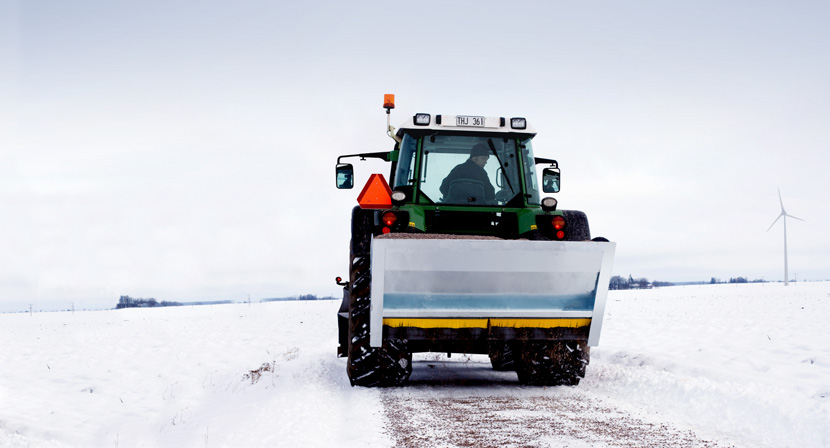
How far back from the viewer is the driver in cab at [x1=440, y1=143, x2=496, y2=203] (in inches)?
309

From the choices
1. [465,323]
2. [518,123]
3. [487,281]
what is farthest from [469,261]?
[518,123]

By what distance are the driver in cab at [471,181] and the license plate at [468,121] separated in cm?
28

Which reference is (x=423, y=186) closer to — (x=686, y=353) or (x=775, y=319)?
(x=686, y=353)

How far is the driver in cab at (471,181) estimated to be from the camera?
25.7 feet

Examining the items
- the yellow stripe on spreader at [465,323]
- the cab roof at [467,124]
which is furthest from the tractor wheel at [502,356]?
the cab roof at [467,124]

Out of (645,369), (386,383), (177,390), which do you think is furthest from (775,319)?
(177,390)

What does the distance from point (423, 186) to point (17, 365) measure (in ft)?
27.3

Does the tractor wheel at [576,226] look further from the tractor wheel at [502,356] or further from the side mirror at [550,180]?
the tractor wheel at [502,356]

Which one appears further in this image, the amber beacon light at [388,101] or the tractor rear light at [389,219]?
the amber beacon light at [388,101]

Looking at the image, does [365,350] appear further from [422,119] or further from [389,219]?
[422,119]

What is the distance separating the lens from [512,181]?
26.1 ft

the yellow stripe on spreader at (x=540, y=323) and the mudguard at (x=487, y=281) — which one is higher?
the mudguard at (x=487, y=281)

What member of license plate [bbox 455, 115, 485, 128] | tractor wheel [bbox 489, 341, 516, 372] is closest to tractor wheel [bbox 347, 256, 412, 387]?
tractor wheel [bbox 489, 341, 516, 372]

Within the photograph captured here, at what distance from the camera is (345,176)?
8.15 m
